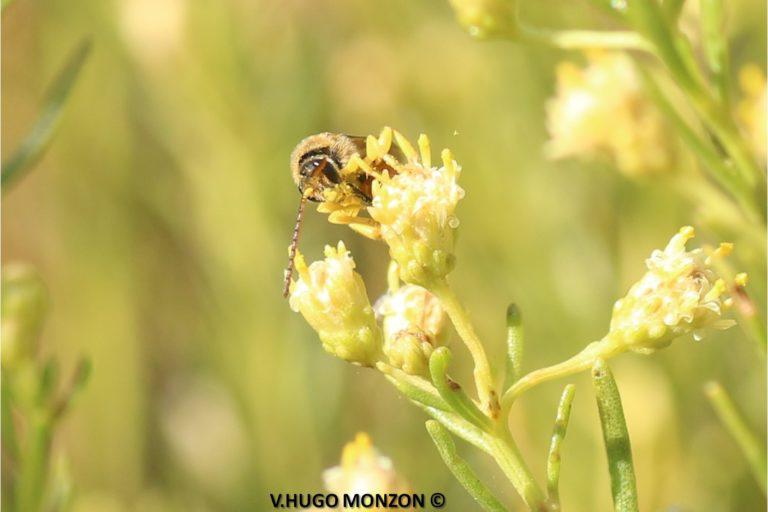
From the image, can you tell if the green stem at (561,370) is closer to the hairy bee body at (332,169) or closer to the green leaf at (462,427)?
the green leaf at (462,427)

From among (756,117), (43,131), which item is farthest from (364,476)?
(756,117)

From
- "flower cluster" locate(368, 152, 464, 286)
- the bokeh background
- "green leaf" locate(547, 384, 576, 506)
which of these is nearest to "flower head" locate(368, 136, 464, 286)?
"flower cluster" locate(368, 152, 464, 286)

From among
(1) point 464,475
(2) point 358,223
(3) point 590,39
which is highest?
(3) point 590,39

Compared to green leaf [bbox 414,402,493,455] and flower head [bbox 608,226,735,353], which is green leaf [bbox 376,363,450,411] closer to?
green leaf [bbox 414,402,493,455]

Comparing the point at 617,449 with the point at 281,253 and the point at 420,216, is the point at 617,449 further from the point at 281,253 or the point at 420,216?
the point at 281,253

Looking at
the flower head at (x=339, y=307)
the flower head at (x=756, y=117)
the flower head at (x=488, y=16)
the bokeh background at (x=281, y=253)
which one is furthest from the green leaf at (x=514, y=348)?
the bokeh background at (x=281, y=253)
